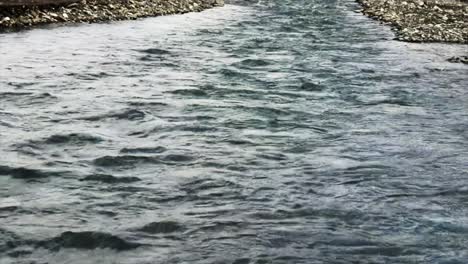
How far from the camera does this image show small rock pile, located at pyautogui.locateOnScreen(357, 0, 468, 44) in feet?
94.0

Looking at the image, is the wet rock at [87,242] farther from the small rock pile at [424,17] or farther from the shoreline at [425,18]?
the small rock pile at [424,17]

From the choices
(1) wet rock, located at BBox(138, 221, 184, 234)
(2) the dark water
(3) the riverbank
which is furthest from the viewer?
(3) the riverbank

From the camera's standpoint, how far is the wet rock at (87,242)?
740 centimetres

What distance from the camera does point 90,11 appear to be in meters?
32.4

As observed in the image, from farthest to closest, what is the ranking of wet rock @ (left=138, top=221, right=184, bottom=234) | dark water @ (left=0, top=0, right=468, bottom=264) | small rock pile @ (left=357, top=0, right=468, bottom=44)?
small rock pile @ (left=357, top=0, right=468, bottom=44) < wet rock @ (left=138, top=221, right=184, bottom=234) < dark water @ (left=0, top=0, right=468, bottom=264)

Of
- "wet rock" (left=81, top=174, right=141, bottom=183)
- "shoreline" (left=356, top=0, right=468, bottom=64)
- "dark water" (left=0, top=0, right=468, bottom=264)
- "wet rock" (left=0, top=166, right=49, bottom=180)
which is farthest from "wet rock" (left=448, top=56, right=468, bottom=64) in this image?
"wet rock" (left=0, top=166, right=49, bottom=180)

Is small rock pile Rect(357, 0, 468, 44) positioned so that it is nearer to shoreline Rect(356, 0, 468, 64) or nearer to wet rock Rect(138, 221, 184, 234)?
shoreline Rect(356, 0, 468, 64)

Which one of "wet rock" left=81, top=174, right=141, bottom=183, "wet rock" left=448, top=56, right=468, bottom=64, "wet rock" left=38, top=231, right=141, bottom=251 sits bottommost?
"wet rock" left=448, top=56, right=468, bottom=64

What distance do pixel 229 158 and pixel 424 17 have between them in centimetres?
2678

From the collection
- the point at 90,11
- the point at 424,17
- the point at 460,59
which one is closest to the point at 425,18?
the point at 424,17

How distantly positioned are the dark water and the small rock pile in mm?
7009

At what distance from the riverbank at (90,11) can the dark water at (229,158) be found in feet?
23.5

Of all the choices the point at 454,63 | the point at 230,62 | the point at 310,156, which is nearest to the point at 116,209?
the point at 310,156

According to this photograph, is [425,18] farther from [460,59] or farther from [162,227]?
[162,227]
